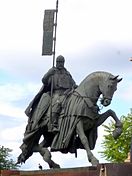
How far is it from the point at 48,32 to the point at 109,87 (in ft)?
9.08

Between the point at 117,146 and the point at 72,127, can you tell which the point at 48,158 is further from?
the point at 117,146

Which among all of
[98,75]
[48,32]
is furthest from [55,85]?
[98,75]

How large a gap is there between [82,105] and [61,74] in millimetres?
1662

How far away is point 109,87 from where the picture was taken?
16.6 meters

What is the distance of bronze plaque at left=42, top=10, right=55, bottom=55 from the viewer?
1823cm

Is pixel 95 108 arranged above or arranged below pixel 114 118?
above

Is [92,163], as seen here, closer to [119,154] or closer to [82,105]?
[82,105]

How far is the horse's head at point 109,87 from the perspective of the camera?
Result: 16.6 m

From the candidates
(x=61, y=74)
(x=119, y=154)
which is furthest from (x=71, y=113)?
(x=119, y=154)

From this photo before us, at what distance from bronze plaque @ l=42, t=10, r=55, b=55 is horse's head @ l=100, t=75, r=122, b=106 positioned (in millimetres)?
2154

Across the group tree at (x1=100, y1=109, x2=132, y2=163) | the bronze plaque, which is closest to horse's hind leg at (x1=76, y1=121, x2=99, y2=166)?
the bronze plaque

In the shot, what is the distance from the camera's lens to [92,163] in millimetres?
15867

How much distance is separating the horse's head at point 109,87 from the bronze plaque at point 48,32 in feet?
7.07

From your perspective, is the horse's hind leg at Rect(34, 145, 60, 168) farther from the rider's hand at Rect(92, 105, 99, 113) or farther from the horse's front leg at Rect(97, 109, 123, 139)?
the rider's hand at Rect(92, 105, 99, 113)
